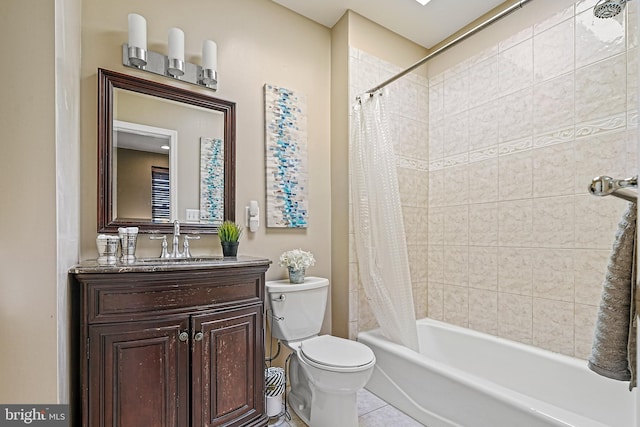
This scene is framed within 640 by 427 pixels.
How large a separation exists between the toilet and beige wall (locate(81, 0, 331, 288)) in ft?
0.96

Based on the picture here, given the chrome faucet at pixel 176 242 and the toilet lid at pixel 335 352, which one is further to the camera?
the chrome faucet at pixel 176 242

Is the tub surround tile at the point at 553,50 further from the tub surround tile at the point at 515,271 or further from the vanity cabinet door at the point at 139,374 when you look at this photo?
the vanity cabinet door at the point at 139,374

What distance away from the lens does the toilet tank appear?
6.38ft

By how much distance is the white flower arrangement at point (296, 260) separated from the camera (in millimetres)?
2061

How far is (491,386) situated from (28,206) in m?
1.95

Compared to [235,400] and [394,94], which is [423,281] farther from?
[235,400]

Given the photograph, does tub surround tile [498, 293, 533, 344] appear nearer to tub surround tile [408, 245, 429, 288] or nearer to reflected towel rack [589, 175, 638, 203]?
tub surround tile [408, 245, 429, 288]

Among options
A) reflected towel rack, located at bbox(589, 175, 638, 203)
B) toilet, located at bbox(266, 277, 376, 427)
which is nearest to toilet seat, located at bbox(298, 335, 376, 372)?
toilet, located at bbox(266, 277, 376, 427)

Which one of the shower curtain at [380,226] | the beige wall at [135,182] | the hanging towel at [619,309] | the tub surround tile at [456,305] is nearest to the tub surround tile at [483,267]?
the tub surround tile at [456,305]

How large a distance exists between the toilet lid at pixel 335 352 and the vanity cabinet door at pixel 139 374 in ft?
2.11

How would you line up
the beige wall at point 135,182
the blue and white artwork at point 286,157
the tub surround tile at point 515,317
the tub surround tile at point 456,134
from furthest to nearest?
1. the tub surround tile at point 456,134
2. the blue and white artwork at point 286,157
3. the tub surround tile at point 515,317
4. the beige wall at point 135,182

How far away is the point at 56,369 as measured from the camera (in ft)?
3.31

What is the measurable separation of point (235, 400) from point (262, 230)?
1003 millimetres

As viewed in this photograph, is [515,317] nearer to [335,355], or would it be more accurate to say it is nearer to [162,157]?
[335,355]
